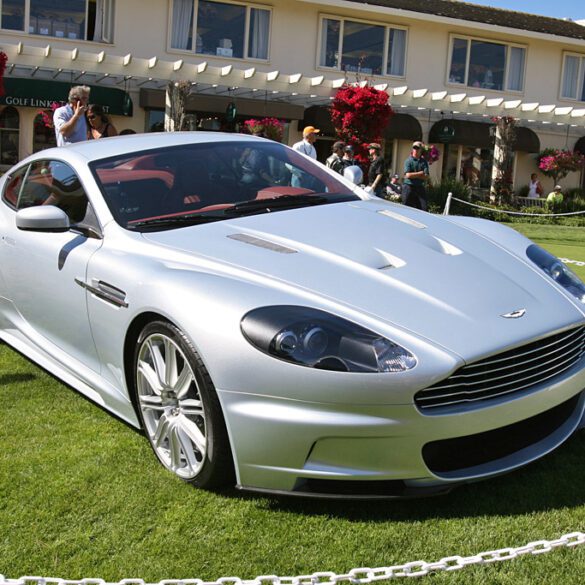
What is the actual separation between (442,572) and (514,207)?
74.2 ft

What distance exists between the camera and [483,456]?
290cm

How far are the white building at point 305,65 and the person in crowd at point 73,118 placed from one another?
41.2 feet

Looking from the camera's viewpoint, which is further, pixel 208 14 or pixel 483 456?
pixel 208 14

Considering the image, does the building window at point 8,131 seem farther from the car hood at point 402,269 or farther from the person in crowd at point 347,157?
the car hood at point 402,269

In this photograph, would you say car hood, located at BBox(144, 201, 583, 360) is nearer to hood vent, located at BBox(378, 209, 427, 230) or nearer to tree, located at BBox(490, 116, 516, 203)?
hood vent, located at BBox(378, 209, 427, 230)

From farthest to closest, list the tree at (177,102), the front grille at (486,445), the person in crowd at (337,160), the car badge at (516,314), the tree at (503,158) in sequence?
the tree at (503,158)
the tree at (177,102)
the person in crowd at (337,160)
the car badge at (516,314)
the front grille at (486,445)

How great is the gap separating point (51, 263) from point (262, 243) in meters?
1.22

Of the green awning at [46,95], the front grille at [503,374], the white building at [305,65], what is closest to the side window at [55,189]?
the front grille at [503,374]

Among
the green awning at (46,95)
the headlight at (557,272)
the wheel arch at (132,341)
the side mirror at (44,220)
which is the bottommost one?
the wheel arch at (132,341)

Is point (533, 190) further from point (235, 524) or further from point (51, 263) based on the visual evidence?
point (235, 524)

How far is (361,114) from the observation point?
1977cm

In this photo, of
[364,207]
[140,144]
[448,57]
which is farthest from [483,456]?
[448,57]

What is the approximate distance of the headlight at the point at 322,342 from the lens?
2.69m

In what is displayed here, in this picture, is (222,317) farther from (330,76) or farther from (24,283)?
(330,76)
